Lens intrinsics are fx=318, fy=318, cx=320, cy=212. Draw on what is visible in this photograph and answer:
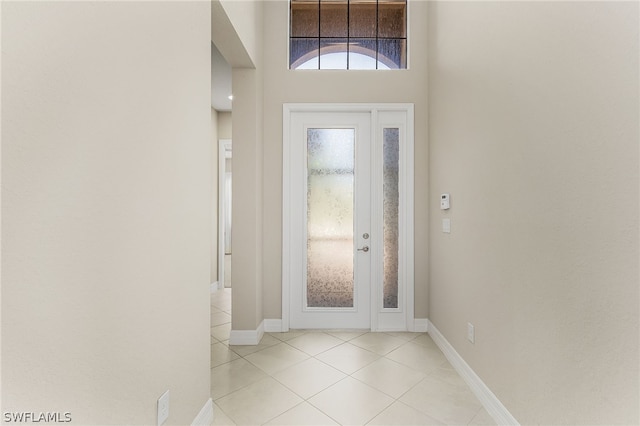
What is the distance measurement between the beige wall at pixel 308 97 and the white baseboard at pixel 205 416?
132cm

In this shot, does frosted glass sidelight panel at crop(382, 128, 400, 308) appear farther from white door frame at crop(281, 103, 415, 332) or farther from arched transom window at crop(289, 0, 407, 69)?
arched transom window at crop(289, 0, 407, 69)

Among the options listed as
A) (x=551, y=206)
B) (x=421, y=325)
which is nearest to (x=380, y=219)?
(x=421, y=325)

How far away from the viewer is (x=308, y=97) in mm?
3045

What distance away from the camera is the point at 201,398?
5.38ft

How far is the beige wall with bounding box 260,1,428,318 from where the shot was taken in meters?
3.04

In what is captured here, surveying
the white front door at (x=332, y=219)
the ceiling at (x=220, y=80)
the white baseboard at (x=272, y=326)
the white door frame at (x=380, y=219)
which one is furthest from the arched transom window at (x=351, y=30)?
the white baseboard at (x=272, y=326)

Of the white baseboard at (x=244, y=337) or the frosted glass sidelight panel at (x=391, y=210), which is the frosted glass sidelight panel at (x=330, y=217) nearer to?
the frosted glass sidelight panel at (x=391, y=210)

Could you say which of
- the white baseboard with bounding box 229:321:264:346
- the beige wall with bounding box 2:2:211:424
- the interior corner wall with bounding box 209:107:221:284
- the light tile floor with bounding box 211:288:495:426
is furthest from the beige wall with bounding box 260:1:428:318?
the interior corner wall with bounding box 209:107:221:284

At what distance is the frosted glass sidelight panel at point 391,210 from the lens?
3090 mm

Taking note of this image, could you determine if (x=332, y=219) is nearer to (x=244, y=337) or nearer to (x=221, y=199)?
(x=244, y=337)

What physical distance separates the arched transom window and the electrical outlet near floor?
2.88 meters

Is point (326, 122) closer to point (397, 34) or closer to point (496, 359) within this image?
point (397, 34)

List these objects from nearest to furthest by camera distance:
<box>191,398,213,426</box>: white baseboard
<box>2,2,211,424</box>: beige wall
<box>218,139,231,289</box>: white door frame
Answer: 1. <box>2,2,211,424</box>: beige wall
2. <box>191,398,213,426</box>: white baseboard
3. <box>218,139,231,289</box>: white door frame

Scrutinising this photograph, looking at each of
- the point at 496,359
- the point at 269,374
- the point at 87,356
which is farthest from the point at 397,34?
the point at 87,356
